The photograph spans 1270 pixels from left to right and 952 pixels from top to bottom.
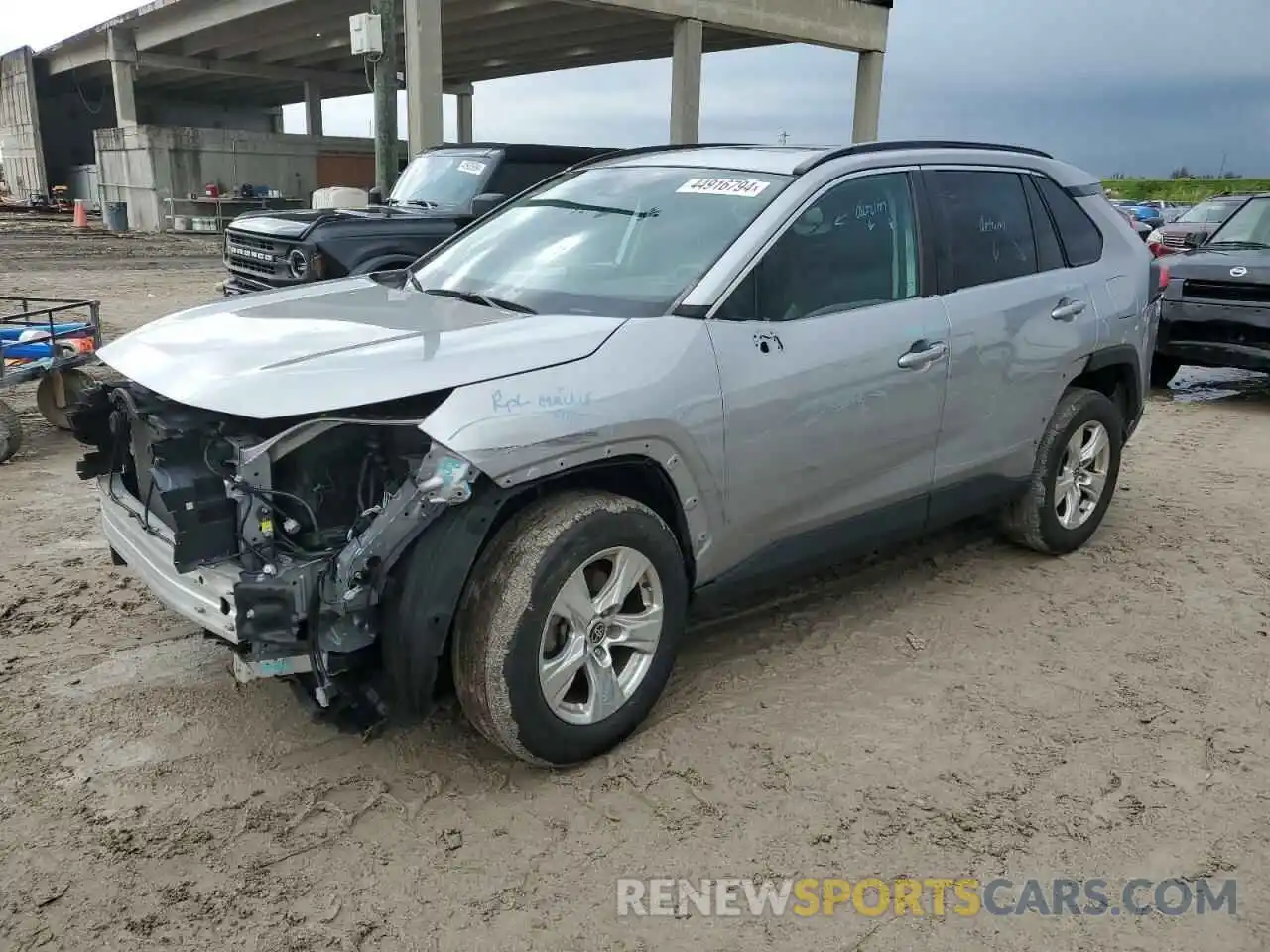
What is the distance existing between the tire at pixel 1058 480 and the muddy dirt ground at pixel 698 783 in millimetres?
312

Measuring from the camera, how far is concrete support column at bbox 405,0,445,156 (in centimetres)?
1683

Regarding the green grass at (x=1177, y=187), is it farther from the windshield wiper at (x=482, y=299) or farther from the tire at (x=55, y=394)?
the windshield wiper at (x=482, y=299)

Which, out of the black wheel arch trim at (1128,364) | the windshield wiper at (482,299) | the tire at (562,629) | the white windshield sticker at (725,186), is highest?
the white windshield sticker at (725,186)

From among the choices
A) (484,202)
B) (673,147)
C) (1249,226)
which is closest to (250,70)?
(484,202)

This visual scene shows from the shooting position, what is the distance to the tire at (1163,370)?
9789 mm

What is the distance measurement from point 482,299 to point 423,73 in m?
14.7

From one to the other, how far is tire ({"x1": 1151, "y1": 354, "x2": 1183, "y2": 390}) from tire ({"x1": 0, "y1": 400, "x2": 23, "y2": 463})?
9288 mm

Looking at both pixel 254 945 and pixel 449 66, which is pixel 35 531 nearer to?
pixel 254 945

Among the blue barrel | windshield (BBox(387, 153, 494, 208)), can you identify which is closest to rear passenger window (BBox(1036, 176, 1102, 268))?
windshield (BBox(387, 153, 494, 208))

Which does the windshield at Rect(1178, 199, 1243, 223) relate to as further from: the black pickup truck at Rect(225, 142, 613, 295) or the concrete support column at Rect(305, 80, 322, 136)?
the concrete support column at Rect(305, 80, 322, 136)

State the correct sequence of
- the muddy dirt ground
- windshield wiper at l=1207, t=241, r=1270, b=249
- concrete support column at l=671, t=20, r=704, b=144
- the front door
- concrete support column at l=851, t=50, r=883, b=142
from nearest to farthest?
the muddy dirt ground
the front door
windshield wiper at l=1207, t=241, r=1270, b=249
concrete support column at l=671, t=20, r=704, b=144
concrete support column at l=851, t=50, r=883, b=142

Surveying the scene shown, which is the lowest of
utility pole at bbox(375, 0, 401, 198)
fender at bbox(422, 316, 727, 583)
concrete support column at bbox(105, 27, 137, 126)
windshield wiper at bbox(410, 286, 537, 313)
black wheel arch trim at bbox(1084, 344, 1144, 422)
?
black wheel arch trim at bbox(1084, 344, 1144, 422)

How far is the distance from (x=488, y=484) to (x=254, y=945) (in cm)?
127

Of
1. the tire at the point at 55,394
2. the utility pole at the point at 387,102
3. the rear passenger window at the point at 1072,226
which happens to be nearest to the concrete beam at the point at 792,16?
the utility pole at the point at 387,102
